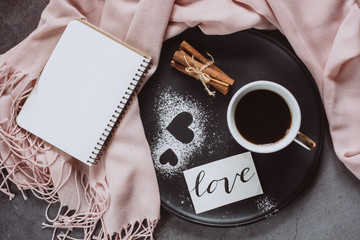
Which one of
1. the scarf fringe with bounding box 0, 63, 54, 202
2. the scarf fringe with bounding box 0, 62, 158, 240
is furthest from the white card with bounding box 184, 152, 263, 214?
the scarf fringe with bounding box 0, 63, 54, 202

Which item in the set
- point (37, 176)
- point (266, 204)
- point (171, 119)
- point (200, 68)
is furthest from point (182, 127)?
point (37, 176)

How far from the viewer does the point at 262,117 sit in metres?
0.67

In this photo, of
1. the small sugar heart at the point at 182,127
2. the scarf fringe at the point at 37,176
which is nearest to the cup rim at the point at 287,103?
the small sugar heart at the point at 182,127

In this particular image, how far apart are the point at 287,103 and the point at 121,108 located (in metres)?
0.33

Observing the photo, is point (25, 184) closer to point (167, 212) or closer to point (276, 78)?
point (167, 212)

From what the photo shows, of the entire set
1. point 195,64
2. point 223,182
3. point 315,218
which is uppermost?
point 195,64

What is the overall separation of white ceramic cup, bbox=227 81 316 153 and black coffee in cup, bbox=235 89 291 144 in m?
0.02

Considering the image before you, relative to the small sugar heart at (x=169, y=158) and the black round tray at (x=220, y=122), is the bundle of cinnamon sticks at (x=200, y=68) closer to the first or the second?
the black round tray at (x=220, y=122)

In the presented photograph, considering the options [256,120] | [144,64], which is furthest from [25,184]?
[256,120]

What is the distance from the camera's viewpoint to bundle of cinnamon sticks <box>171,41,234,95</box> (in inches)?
26.8

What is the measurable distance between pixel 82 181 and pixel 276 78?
1.57 ft

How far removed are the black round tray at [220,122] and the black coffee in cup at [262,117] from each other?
45mm

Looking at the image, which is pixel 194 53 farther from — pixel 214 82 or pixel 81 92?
pixel 81 92

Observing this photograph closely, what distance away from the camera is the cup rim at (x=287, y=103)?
0.62 metres
